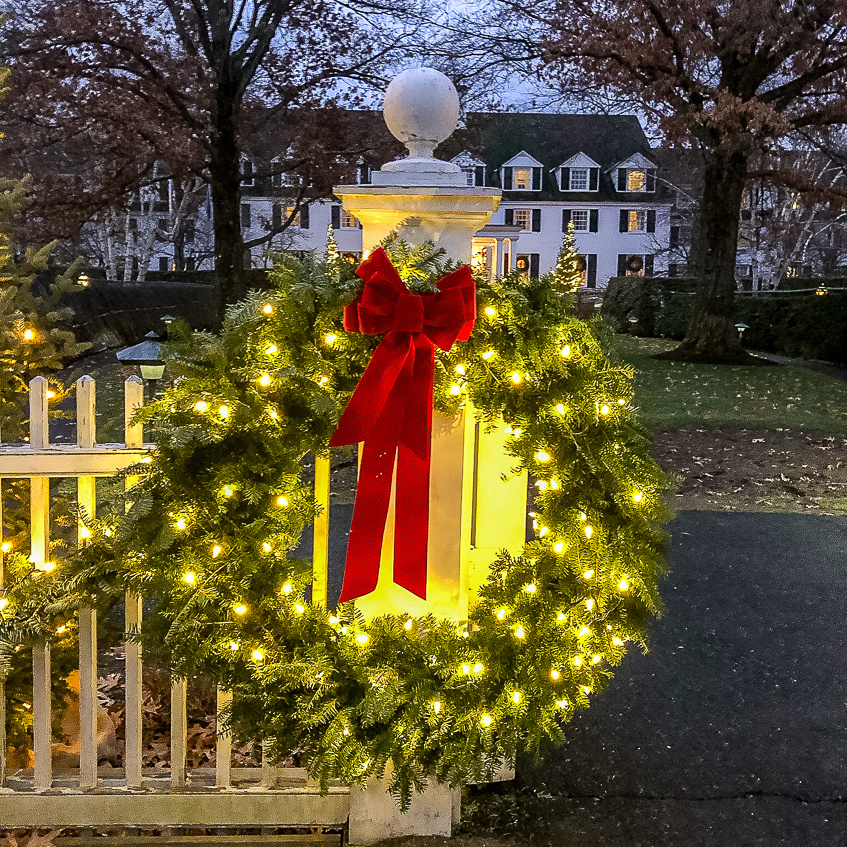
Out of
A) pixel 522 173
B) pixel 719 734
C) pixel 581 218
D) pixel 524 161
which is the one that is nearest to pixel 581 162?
pixel 581 218

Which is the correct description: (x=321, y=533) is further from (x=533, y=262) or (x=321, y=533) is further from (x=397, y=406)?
(x=533, y=262)

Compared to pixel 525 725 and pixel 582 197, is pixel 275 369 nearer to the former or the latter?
pixel 525 725

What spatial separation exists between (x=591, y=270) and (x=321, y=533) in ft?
109

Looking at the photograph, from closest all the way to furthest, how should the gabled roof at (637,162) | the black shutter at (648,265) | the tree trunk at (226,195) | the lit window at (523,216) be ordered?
the tree trunk at (226,195) → the gabled roof at (637,162) → the lit window at (523,216) → the black shutter at (648,265)

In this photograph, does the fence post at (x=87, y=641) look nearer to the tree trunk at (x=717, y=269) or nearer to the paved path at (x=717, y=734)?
the paved path at (x=717, y=734)

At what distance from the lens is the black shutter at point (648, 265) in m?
34.9

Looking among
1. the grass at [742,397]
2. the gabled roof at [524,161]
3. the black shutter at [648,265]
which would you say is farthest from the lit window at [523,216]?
the grass at [742,397]

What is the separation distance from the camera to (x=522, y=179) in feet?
102

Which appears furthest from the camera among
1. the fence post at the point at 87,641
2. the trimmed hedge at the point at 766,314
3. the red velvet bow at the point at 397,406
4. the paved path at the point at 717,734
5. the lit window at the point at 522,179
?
the lit window at the point at 522,179

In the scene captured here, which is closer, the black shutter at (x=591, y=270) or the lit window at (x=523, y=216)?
the lit window at (x=523, y=216)

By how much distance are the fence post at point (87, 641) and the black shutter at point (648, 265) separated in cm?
3453

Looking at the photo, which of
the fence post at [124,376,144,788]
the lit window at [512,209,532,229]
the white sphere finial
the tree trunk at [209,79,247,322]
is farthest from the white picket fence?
the lit window at [512,209,532,229]

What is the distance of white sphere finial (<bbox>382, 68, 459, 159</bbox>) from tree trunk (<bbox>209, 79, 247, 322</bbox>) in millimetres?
11041

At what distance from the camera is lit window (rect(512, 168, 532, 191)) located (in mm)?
30672
